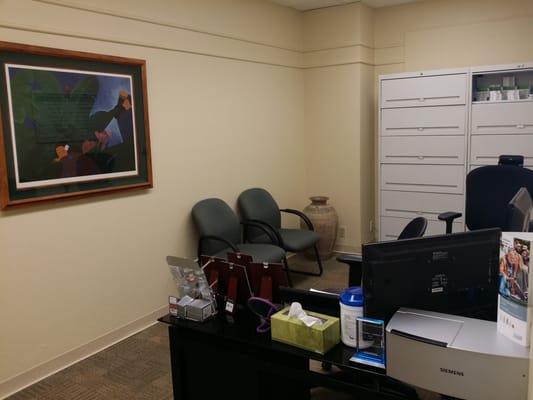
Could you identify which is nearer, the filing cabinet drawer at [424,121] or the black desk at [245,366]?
the black desk at [245,366]

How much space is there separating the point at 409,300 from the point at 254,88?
338 cm

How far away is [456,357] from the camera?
1.45m

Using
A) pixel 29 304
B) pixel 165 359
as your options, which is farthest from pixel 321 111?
A: pixel 29 304

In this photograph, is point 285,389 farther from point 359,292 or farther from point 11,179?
point 11,179

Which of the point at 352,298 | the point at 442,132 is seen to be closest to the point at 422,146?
the point at 442,132

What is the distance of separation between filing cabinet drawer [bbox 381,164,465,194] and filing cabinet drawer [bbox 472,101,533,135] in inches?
16.9

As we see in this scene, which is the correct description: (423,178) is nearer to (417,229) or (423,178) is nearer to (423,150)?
(423,150)

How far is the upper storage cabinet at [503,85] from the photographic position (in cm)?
435

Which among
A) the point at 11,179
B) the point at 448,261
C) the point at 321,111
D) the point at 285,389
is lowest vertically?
the point at 285,389

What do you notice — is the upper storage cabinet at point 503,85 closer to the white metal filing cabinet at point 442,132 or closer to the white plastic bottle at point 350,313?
the white metal filing cabinet at point 442,132

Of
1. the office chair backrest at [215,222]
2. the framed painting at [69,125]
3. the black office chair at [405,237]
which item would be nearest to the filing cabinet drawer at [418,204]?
the office chair backrest at [215,222]

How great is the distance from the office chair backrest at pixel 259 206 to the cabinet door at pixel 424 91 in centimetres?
157

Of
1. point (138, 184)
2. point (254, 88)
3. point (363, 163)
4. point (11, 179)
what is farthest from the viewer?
point (363, 163)

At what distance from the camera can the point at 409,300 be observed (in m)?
1.74
